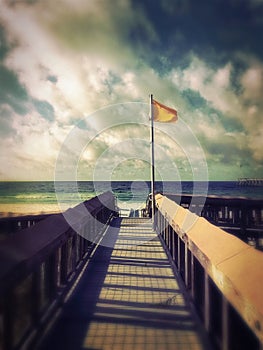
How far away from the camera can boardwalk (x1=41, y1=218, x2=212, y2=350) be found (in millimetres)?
3293

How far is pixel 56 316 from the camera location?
151 inches

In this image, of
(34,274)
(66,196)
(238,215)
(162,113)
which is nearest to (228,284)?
(34,274)

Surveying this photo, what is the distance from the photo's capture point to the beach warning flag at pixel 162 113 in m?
12.2

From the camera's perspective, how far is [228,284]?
203 cm

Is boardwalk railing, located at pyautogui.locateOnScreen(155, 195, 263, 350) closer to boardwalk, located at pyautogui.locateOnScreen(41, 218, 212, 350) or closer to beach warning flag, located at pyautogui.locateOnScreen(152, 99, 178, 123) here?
boardwalk, located at pyautogui.locateOnScreen(41, 218, 212, 350)

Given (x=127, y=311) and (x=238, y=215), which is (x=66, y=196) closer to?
(x=238, y=215)

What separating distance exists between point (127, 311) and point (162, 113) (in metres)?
9.77

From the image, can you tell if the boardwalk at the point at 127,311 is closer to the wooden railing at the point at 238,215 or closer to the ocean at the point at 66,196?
the wooden railing at the point at 238,215

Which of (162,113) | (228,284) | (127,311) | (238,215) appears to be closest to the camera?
(228,284)

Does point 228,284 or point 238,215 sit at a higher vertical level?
point 238,215

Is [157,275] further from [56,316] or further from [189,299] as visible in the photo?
[56,316]

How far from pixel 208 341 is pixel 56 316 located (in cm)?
211

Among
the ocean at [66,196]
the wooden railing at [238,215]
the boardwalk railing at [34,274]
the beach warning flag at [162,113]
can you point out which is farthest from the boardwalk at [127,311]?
the ocean at [66,196]

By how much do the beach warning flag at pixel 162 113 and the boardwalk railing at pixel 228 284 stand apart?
8.44 metres
